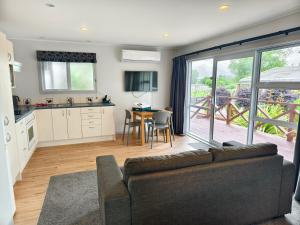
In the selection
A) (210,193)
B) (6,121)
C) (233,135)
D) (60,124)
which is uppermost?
(6,121)

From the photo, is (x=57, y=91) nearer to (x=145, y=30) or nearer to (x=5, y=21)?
(x=5, y=21)

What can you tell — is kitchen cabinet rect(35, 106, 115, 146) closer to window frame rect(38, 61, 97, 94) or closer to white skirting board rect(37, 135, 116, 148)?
white skirting board rect(37, 135, 116, 148)

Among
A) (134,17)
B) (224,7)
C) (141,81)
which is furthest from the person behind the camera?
(141,81)

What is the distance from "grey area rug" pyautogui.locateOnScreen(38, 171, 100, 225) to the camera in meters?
2.07

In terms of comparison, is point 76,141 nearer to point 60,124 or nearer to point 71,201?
point 60,124

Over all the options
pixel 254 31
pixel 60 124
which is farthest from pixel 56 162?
pixel 254 31

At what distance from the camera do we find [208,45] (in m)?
4.39

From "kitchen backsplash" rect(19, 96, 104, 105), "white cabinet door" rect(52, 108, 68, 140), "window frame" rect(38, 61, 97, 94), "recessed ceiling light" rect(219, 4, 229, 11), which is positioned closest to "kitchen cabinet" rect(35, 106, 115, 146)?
"white cabinet door" rect(52, 108, 68, 140)

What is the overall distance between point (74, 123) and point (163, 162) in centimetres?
350

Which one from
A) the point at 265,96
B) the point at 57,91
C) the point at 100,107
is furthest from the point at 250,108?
the point at 57,91

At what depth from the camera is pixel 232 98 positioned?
4.11m

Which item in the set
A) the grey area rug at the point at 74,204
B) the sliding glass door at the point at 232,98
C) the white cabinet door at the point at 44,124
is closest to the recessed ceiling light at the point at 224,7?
the sliding glass door at the point at 232,98

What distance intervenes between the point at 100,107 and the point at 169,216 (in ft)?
11.7

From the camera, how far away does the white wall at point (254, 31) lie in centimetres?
273
